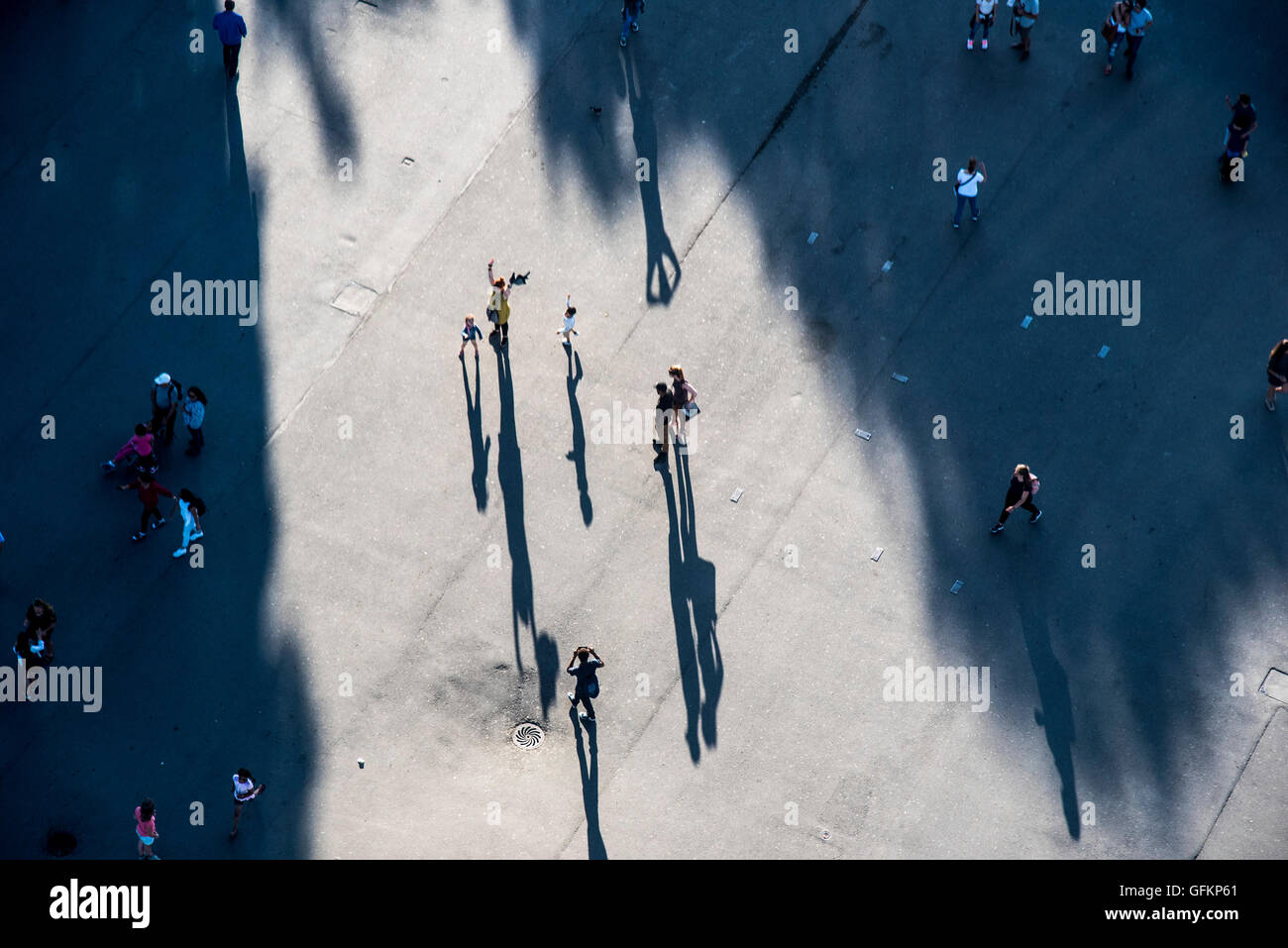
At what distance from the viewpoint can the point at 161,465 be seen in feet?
78.6

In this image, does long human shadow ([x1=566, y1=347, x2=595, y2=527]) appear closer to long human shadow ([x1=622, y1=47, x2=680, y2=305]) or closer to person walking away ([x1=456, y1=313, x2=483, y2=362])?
person walking away ([x1=456, y1=313, x2=483, y2=362])

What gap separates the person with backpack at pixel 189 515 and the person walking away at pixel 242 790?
359cm

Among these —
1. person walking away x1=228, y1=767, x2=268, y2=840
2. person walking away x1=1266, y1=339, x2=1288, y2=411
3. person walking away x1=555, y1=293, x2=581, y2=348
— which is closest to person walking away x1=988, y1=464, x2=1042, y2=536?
person walking away x1=1266, y1=339, x2=1288, y2=411

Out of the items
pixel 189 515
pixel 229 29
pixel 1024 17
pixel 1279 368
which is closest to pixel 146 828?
pixel 189 515

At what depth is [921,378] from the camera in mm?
24281

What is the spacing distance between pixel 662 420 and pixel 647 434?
703 mm

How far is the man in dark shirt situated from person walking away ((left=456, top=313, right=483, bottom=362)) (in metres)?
3.04

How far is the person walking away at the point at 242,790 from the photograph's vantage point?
20.6 m

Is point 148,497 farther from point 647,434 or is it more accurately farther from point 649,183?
point 649,183

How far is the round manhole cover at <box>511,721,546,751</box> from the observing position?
22.0 meters

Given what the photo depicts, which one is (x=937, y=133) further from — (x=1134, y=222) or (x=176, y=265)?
(x=176, y=265)

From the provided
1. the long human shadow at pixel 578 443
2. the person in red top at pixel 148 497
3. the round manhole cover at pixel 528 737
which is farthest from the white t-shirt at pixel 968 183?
the person in red top at pixel 148 497

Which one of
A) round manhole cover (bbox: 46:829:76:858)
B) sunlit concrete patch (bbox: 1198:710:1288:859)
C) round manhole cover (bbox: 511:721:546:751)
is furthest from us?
round manhole cover (bbox: 511:721:546:751)

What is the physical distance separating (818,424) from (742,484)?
1.53 meters
